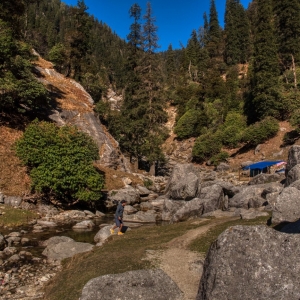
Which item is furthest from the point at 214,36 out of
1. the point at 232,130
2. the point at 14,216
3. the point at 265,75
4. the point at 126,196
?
the point at 14,216

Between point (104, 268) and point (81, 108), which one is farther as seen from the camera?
point (81, 108)

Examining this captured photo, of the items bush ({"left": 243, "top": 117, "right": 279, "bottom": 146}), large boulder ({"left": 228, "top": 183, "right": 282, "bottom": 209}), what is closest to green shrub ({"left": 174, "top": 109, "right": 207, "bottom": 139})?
bush ({"left": 243, "top": 117, "right": 279, "bottom": 146})

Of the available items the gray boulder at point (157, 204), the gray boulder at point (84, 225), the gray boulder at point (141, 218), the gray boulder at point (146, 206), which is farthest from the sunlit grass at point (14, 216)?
the gray boulder at point (157, 204)

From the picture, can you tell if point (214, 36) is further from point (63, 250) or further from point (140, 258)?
point (140, 258)

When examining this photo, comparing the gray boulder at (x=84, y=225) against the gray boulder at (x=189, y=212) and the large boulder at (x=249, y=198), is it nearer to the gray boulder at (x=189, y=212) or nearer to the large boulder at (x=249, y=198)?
the gray boulder at (x=189, y=212)

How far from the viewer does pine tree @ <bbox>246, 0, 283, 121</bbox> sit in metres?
50.4

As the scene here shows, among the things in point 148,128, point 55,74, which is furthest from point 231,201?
point 55,74

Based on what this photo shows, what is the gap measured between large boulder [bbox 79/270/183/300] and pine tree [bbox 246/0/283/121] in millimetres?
47902

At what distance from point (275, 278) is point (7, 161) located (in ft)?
80.3

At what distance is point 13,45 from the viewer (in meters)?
30.1

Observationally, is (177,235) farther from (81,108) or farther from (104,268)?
(81,108)

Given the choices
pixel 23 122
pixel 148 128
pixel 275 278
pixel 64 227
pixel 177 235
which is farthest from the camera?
pixel 148 128

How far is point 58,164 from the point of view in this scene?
73.8ft

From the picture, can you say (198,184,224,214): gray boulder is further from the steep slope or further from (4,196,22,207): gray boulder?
the steep slope
